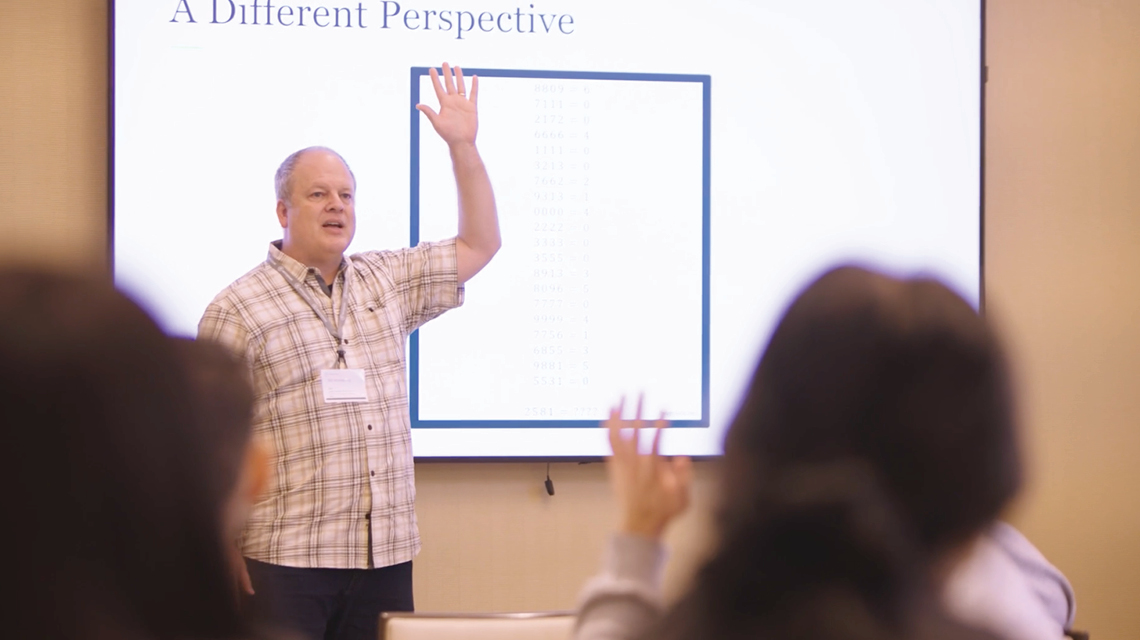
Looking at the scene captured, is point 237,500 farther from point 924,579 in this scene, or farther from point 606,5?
point 606,5

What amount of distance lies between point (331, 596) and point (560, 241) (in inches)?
54.5

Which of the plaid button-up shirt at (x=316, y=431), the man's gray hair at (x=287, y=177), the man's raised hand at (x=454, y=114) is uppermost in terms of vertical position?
the man's raised hand at (x=454, y=114)

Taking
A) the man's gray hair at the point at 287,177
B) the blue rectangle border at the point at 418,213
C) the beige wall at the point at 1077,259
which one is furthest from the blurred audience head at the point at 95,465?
the beige wall at the point at 1077,259

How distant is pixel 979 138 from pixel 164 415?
11.0 ft

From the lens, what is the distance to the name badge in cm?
257

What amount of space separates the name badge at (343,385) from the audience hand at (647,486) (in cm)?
163

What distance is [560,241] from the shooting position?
10.8 ft

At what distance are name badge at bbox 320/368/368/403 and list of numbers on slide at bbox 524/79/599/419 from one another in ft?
2.67

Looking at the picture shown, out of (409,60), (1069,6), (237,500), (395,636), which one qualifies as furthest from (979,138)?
(237,500)

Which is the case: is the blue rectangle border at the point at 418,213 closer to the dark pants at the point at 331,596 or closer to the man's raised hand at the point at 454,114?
the man's raised hand at the point at 454,114

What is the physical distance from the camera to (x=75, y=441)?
637 mm

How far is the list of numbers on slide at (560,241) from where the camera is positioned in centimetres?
329

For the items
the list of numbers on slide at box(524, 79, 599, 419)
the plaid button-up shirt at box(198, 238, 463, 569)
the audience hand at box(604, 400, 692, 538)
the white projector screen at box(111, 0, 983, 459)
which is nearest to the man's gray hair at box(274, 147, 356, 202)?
the plaid button-up shirt at box(198, 238, 463, 569)

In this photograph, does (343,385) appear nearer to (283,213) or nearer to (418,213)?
(283,213)
